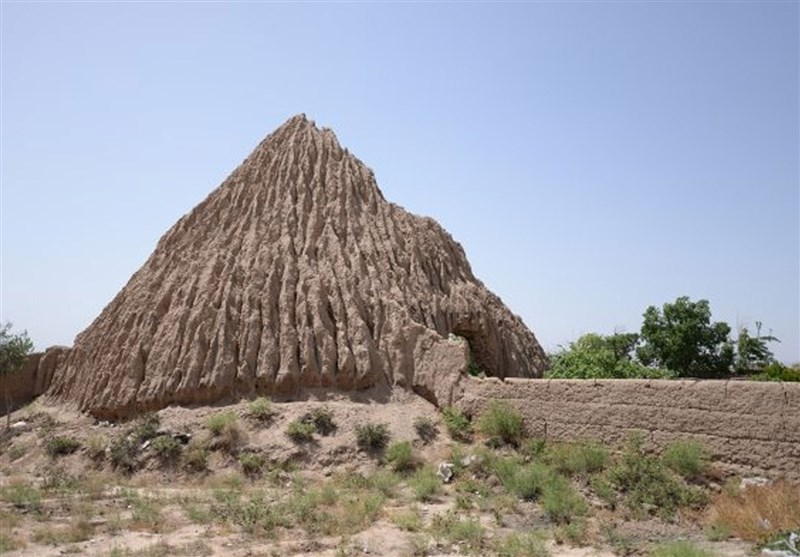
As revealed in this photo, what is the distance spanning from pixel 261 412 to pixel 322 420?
1249 millimetres

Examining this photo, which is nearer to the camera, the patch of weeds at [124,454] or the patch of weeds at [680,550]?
the patch of weeds at [680,550]

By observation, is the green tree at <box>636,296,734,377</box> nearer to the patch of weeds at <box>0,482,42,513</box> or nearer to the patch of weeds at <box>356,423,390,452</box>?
the patch of weeds at <box>356,423,390,452</box>

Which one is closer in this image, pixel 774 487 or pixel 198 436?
pixel 774 487

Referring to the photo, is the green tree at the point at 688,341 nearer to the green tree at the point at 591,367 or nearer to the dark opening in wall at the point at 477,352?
the green tree at the point at 591,367

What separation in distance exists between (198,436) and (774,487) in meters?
10.0

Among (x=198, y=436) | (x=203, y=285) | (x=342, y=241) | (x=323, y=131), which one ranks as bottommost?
(x=198, y=436)

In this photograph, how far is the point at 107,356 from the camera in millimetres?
17891

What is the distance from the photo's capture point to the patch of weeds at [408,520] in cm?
1030

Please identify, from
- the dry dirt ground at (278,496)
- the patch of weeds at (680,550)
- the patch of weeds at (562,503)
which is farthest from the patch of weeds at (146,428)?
the patch of weeds at (680,550)

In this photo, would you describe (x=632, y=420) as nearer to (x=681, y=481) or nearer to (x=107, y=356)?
(x=681, y=481)

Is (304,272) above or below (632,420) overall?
above

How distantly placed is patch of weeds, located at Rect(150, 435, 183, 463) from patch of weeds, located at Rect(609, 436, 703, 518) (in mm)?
7981

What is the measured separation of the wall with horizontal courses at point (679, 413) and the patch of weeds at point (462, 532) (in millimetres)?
3599

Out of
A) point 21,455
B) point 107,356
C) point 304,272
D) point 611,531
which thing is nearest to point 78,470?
point 21,455
